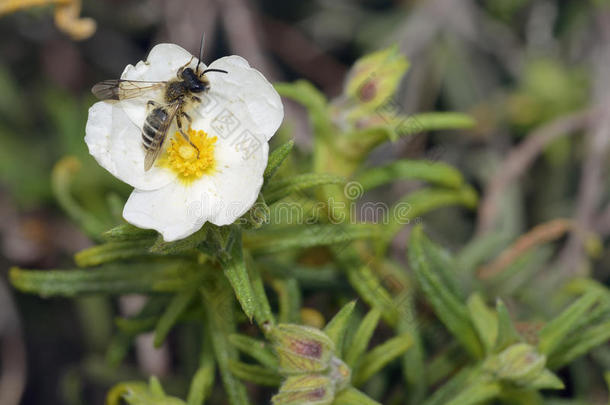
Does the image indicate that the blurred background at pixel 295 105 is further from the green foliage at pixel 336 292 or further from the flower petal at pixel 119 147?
the flower petal at pixel 119 147

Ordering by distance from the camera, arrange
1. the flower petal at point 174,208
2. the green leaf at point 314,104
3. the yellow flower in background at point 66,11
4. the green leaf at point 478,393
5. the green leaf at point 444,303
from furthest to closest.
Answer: the yellow flower in background at point 66,11 → the green leaf at point 314,104 → the green leaf at point 444,303 → the green leaf at point 478,393 → the flower petal at point 174,208

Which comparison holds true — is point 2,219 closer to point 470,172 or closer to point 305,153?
point 305,153

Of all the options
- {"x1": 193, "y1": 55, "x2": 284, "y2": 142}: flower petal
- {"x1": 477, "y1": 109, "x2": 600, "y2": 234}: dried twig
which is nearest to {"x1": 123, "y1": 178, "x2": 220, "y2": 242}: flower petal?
{"x1": 193, "y1": 55, "x2": 284, "y2": 142}: flower petal

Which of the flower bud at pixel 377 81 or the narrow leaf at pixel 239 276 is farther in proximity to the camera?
the flower bud at pixel 377 81

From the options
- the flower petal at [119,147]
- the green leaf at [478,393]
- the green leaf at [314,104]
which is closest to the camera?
the flower petal at [119,147]

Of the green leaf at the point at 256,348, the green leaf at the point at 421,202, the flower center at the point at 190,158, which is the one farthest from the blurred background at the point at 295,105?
the flower center at the point at 190,158

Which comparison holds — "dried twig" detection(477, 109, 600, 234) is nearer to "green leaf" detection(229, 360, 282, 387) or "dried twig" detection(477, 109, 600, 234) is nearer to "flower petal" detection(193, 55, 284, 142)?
"green leaf" detection(229, 360, 282, 387)

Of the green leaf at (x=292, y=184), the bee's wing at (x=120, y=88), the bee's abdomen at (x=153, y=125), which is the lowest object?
the green leaf at (x=292, y=184)
